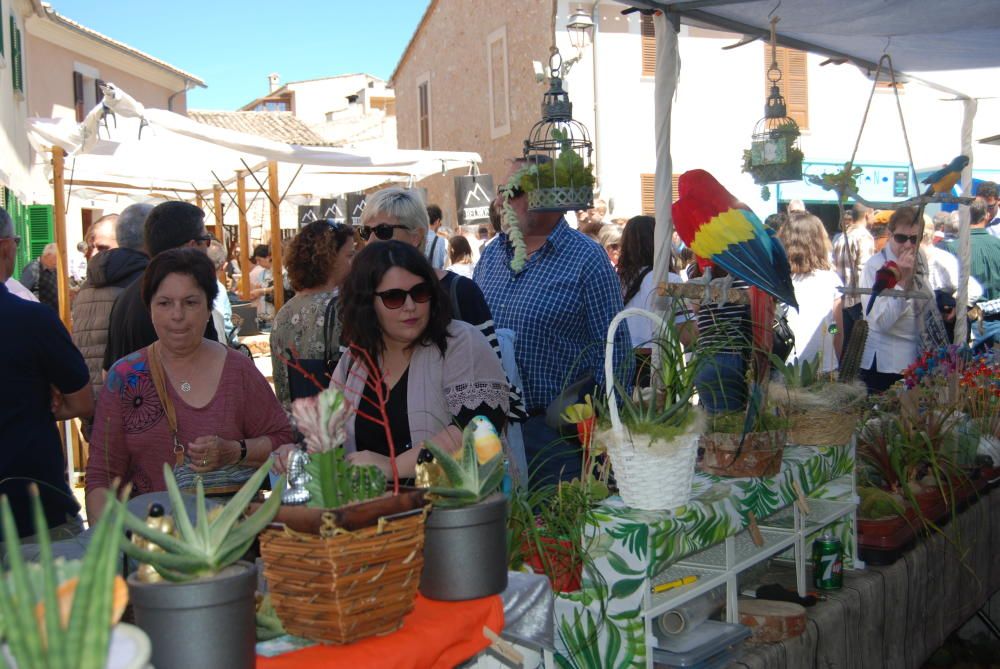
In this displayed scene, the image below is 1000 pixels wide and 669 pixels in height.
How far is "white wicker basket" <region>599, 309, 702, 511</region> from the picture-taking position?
93.0 inches

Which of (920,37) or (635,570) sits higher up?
(920,37)

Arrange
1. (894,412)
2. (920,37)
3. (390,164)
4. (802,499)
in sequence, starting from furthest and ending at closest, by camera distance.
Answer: (390,164), (920,37), (894,412), (802,499)

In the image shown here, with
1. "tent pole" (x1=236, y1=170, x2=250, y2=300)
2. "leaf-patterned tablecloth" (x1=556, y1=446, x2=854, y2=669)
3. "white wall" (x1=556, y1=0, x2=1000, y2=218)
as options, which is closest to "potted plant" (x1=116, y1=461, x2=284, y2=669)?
"leaf-patterned tablecloth" (x1=556, y1=446, x2=854, y2=669)

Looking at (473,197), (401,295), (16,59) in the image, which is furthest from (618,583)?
(16,59)

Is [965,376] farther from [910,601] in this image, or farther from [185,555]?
[185,555]

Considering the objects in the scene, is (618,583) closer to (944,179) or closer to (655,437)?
(655,437)

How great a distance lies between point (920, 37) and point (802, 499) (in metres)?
3.42

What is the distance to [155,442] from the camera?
9.10 feet

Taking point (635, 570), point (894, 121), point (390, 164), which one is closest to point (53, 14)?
point (390, 164)

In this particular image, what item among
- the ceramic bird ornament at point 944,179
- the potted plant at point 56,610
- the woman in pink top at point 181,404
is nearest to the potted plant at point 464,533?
the potted plant at point 56,610

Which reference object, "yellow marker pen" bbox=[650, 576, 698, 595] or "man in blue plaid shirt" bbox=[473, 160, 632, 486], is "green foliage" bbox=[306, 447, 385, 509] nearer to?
"yellow marker pen" bbox=[650, 576, 698, 595]

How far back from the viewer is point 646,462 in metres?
2.37

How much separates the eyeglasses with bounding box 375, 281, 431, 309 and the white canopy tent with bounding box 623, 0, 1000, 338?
4.92 feet

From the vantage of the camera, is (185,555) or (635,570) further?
(635,570)
